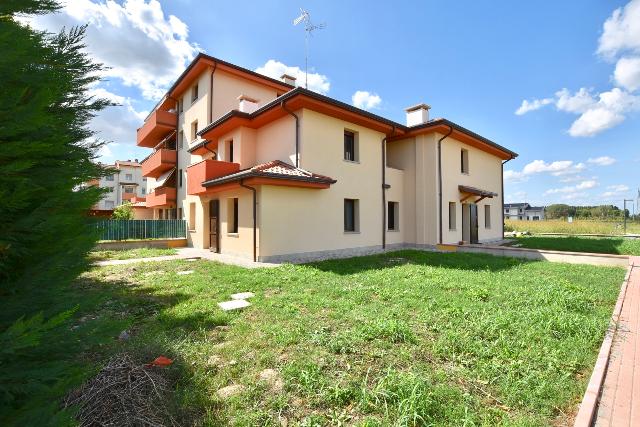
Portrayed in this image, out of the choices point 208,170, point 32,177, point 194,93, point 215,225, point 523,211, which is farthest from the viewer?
point 523,211

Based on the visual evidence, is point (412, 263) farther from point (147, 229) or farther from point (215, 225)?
point (147, 229)

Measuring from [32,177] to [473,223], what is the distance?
62.3ft

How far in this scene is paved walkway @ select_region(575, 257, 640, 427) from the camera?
2754 millimetres

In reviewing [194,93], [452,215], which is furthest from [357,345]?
[194,93]

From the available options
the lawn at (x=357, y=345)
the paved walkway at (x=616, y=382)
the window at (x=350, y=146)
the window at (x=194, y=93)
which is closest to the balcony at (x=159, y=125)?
the window at (x=194, y=93)

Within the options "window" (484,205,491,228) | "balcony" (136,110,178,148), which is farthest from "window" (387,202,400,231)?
"balcony" (136,110,178,148)

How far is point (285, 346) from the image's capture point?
400 cm

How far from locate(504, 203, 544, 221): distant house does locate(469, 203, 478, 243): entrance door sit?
83.3 m

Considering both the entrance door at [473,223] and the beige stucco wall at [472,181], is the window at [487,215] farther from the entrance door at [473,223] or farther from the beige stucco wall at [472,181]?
the entrance door at [473,223]

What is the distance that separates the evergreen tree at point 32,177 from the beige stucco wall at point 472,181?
15158 millimetres

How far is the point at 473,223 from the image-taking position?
57.9ft

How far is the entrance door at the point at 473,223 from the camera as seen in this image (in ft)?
57.1

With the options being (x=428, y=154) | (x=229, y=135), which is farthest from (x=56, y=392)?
(x=428, y=154)

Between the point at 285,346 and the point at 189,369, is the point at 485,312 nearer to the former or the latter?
the point at 285,346
